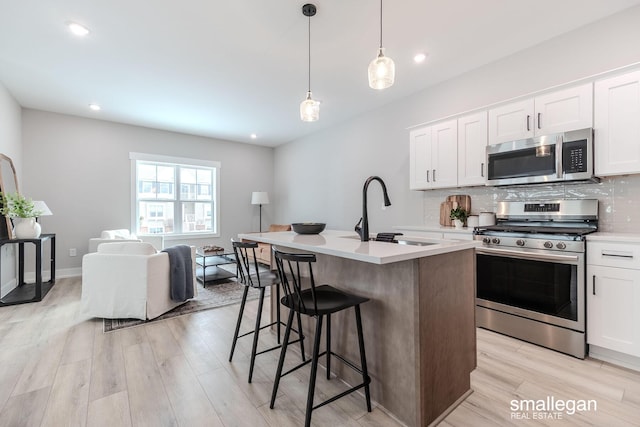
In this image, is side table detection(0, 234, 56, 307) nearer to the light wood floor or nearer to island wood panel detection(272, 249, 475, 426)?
the light wood floor

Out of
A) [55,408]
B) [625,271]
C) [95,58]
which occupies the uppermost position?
[95,58]

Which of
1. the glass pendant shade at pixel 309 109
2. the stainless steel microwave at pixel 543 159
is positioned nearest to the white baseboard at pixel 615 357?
the stainless steel microwave at pixel 543 159

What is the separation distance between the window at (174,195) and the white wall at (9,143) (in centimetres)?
150

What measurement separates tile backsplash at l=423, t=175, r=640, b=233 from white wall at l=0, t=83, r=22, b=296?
5.93 meters

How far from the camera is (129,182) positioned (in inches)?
215

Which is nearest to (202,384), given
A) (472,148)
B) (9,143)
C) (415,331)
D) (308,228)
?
(308,228)

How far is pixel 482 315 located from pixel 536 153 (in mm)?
1574

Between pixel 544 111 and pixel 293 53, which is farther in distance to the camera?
pixel 293 53

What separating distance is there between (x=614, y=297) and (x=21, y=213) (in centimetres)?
598

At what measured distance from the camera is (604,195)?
2529 millimetres

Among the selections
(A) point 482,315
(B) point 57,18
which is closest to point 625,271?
(A) point 482,315

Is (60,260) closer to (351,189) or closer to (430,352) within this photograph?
(351,189)

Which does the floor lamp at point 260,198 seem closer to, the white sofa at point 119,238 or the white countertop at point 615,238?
the white sofa at point 119,238

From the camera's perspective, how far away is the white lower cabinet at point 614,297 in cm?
204
